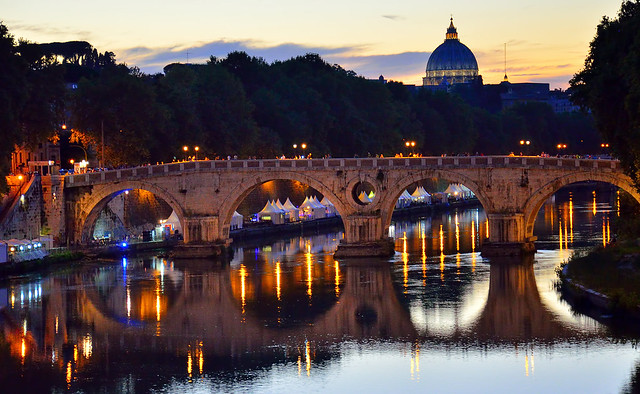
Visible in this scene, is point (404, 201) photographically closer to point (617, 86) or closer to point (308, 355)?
point (617, 86)

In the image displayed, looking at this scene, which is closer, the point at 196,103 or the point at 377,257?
the point at 377,257

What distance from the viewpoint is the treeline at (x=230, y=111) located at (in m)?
87.4

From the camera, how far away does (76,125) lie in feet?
308

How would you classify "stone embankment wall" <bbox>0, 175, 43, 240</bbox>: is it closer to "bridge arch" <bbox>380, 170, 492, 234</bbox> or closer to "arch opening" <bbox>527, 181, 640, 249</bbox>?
"bridge arch" <bbox>380, 170, 492, 234</bbox>

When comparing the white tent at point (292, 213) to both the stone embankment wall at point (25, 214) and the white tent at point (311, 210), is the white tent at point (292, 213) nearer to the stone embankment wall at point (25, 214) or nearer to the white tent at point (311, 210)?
the white tent at point (311, 210)

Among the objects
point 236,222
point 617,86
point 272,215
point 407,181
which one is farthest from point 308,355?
point 272,215

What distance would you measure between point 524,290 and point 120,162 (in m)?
42.2

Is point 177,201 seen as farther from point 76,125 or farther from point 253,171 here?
point 76,125

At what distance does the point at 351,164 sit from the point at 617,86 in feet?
64.9

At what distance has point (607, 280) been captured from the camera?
5909cm

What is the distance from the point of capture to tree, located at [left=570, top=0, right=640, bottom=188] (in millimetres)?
64562

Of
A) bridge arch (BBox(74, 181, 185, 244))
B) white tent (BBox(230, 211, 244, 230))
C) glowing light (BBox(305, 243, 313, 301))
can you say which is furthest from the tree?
white tent (BBox(230, 211, 244, 230))

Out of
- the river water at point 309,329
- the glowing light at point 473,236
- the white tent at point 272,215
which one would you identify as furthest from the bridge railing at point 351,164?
the white tent at point 272,215

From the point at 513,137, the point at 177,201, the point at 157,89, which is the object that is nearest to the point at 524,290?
the point at 177,201
